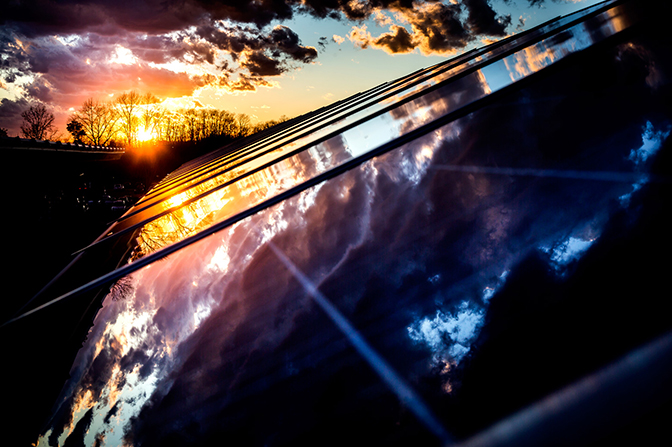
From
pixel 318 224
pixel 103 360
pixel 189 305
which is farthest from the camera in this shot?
pixel 318 224

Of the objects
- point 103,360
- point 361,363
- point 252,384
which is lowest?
point 361,363

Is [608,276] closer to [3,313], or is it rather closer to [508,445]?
[508,445]

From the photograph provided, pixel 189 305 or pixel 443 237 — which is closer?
pixel 189 305

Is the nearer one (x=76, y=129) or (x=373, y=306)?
(x=373, y=306)

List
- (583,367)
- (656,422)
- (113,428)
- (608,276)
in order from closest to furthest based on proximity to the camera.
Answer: (656,422)
(583,367)
(113,428)
(608,276)

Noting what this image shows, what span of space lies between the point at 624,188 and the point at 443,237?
4.22m

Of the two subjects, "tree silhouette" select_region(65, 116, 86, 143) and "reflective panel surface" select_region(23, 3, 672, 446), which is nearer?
"reflective panel surface" select_region(23, 3, 672, 446)

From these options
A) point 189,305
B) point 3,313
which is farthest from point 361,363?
point 3,313

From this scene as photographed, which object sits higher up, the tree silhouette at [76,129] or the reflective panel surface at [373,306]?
the tree silhouette at [76,129]

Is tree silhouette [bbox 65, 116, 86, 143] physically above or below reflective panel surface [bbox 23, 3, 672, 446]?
above

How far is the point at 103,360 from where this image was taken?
2.87m

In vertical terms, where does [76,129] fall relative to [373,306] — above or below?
above

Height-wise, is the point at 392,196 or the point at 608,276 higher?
the point at 392,196

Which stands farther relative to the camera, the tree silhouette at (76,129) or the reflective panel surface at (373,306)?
the tree silhouette at (76,129)
